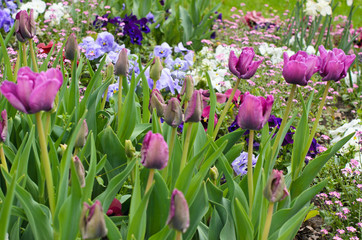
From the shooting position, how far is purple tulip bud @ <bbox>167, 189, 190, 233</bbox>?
927mm

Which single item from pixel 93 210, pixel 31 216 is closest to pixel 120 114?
pixel 31 216

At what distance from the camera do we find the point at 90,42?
9.57 ft

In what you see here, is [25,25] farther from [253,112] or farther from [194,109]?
[253,112]

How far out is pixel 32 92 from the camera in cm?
98

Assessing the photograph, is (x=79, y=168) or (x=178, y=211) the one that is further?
(x=79, y=168)

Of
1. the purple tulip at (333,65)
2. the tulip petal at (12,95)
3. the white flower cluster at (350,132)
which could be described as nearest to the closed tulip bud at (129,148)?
the tulip petal at (12,95)

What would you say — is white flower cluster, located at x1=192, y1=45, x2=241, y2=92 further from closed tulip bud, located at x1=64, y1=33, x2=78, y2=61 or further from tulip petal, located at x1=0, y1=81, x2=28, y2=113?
tulip petal, located at x1=0, y1=81, x2=28, y2=113

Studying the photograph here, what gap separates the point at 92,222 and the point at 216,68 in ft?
8.97

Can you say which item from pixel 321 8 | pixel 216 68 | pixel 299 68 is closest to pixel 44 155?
pixel 299 68

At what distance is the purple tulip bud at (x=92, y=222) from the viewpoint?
35.9 inches

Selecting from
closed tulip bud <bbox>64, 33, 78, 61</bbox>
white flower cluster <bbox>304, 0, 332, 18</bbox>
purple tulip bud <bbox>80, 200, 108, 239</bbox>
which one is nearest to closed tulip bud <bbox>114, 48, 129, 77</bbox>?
closed tulip bud <bbox>64, 33, 78, 61</bbox>

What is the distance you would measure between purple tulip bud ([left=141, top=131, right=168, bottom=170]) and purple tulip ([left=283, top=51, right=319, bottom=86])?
22.4 inches

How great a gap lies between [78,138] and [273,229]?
0.66m

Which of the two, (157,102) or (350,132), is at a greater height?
(157,102)
